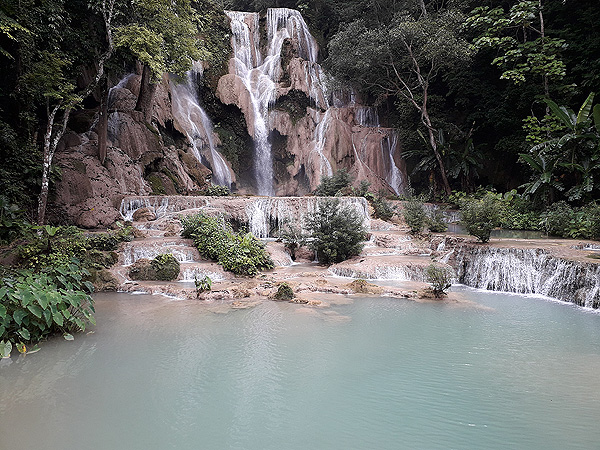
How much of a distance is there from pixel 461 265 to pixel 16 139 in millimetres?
→ 13959

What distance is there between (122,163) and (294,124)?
10446mm

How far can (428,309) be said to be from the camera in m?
7.34

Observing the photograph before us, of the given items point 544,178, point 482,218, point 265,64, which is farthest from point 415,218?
point 265,64

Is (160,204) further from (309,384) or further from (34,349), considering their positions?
(309,384)

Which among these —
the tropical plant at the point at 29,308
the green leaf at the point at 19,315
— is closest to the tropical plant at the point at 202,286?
the tropical plant at the point at 29,308

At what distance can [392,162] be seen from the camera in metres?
23.2

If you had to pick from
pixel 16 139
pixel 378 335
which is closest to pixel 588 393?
pixel 378 335

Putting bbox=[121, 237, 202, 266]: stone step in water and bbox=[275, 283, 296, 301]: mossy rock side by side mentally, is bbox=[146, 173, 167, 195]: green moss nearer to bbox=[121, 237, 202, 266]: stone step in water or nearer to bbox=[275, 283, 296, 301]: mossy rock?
bbox=[121, 237, 202, 266]: stone step in water

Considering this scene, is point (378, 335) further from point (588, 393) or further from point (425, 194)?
point (425, 194)

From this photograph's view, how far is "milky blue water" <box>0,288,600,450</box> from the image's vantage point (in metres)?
3.33

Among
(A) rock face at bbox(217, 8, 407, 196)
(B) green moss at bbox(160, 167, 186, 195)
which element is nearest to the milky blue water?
(B) green moss at bbox(160, 167, 186, 195)

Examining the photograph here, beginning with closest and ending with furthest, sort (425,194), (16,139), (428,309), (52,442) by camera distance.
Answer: (52,442)
(428,309)
(16,139)
(425,194)

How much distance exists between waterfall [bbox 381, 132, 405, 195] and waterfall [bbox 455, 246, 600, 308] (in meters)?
13.4

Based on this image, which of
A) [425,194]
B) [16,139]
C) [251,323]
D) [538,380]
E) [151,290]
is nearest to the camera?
[538,380]
